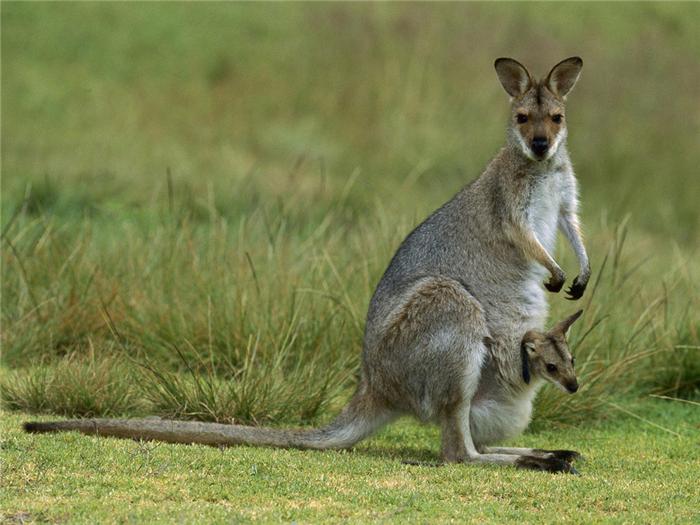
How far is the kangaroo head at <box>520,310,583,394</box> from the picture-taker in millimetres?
5984

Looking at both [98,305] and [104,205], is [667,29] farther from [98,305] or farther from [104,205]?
[98,305]

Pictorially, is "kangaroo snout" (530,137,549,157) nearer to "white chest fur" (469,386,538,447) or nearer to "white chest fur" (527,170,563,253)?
"white chest fur" (527,170,563,253)

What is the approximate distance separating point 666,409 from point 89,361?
13.4 feet

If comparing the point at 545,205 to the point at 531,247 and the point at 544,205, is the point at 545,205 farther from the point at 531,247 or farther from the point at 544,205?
the point at 531,247

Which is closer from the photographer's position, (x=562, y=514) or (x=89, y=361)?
(x=562, y=514)

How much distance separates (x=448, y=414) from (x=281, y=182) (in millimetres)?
9158

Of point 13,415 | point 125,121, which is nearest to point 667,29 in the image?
point 125,121

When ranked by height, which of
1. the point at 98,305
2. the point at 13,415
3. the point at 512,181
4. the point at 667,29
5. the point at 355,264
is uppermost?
the point at 667,29

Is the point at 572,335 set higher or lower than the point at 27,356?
higher

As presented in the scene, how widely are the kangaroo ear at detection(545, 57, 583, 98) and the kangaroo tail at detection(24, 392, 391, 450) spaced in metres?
2.17

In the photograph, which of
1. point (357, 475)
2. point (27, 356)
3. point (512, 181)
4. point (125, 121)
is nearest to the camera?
point (357, 475)

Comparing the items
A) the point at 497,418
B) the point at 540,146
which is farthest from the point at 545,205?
the point at 497,418

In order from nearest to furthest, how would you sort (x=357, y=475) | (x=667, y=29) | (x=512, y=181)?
(x=357, y=475) → (x=512, y=181) → (x=667, y=29)

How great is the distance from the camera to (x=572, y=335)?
307 inches
